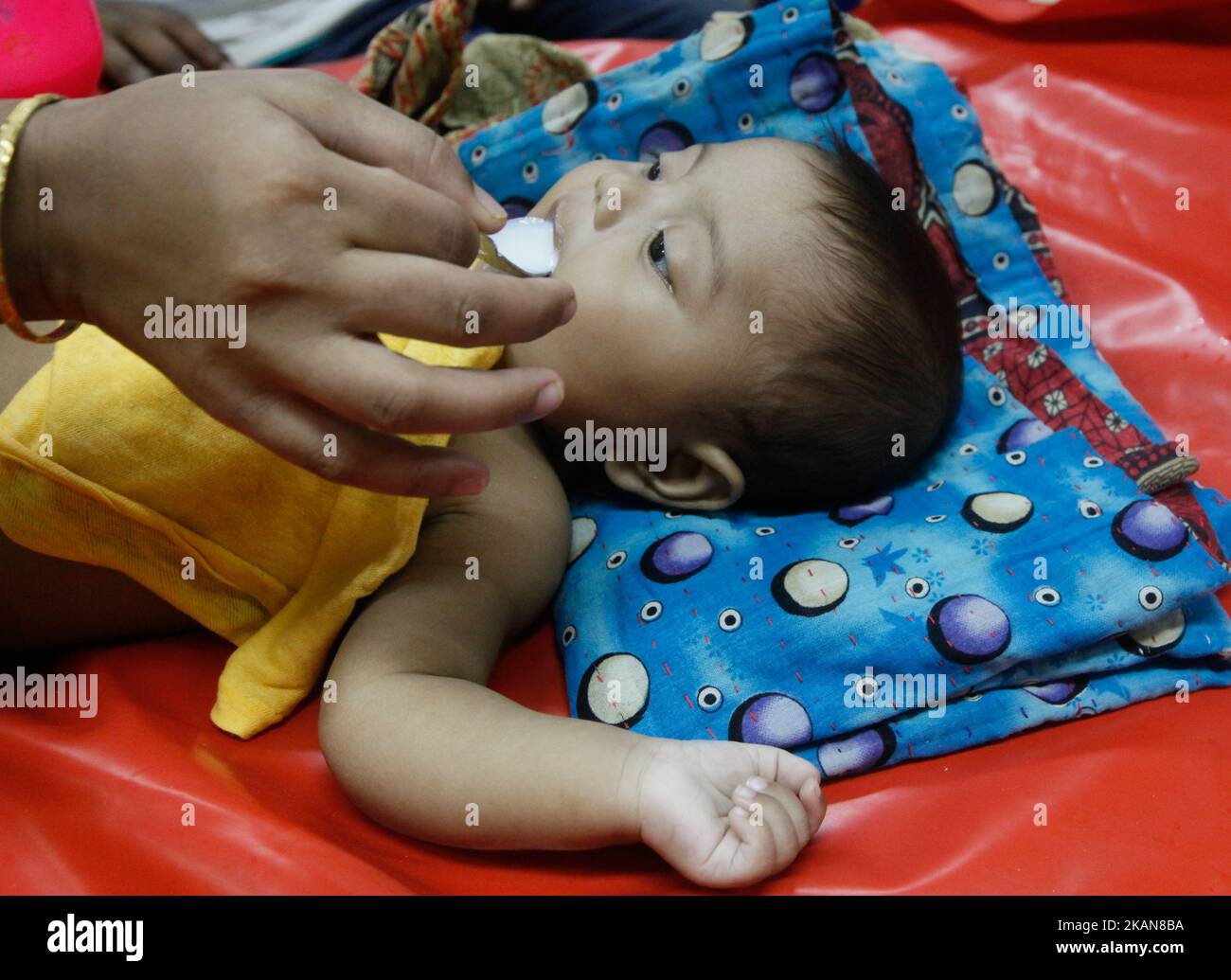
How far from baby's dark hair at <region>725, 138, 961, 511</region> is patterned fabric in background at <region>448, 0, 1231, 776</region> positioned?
53 mm

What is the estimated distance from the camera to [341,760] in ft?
2.88

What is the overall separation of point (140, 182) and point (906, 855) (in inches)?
28.8

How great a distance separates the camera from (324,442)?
2.14 ft

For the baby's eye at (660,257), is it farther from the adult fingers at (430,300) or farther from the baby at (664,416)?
the adult fingers at (430,300)

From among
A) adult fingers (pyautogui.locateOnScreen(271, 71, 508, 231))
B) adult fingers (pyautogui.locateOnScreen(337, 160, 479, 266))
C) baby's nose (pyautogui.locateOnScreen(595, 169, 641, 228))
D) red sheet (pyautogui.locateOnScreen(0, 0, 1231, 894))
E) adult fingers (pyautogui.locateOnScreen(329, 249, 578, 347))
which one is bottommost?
red sheet (pyautogui.locateOnScreen(0, 0, 1231, 894))

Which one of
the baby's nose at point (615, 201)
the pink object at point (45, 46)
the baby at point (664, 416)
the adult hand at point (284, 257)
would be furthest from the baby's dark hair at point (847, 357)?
the pink object at point (45, 46)

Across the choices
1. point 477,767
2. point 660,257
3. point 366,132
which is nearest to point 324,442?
point 366,132

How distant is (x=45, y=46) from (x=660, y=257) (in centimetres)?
67

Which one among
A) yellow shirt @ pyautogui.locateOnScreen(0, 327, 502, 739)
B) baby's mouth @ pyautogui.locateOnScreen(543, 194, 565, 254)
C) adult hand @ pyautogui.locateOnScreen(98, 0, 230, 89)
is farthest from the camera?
adult hand @ pyautogui.locateOnScreen(98, 0, 230, 89)

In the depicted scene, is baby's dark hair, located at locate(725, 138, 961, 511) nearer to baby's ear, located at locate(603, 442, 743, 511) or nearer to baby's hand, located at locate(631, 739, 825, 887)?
baby's ear, located at locate(603, 442, 743, 511)

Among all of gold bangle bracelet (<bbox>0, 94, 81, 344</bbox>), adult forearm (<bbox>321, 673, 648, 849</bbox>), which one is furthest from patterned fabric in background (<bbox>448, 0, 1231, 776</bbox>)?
gold bangle bracelet (<bbox>0, 94, 81, 344</bbox>)

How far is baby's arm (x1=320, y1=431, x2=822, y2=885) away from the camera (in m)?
0.81

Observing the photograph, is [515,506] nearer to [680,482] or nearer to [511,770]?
[680,482]

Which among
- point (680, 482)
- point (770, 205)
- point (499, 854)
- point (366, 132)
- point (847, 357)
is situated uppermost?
point (366, 132)
